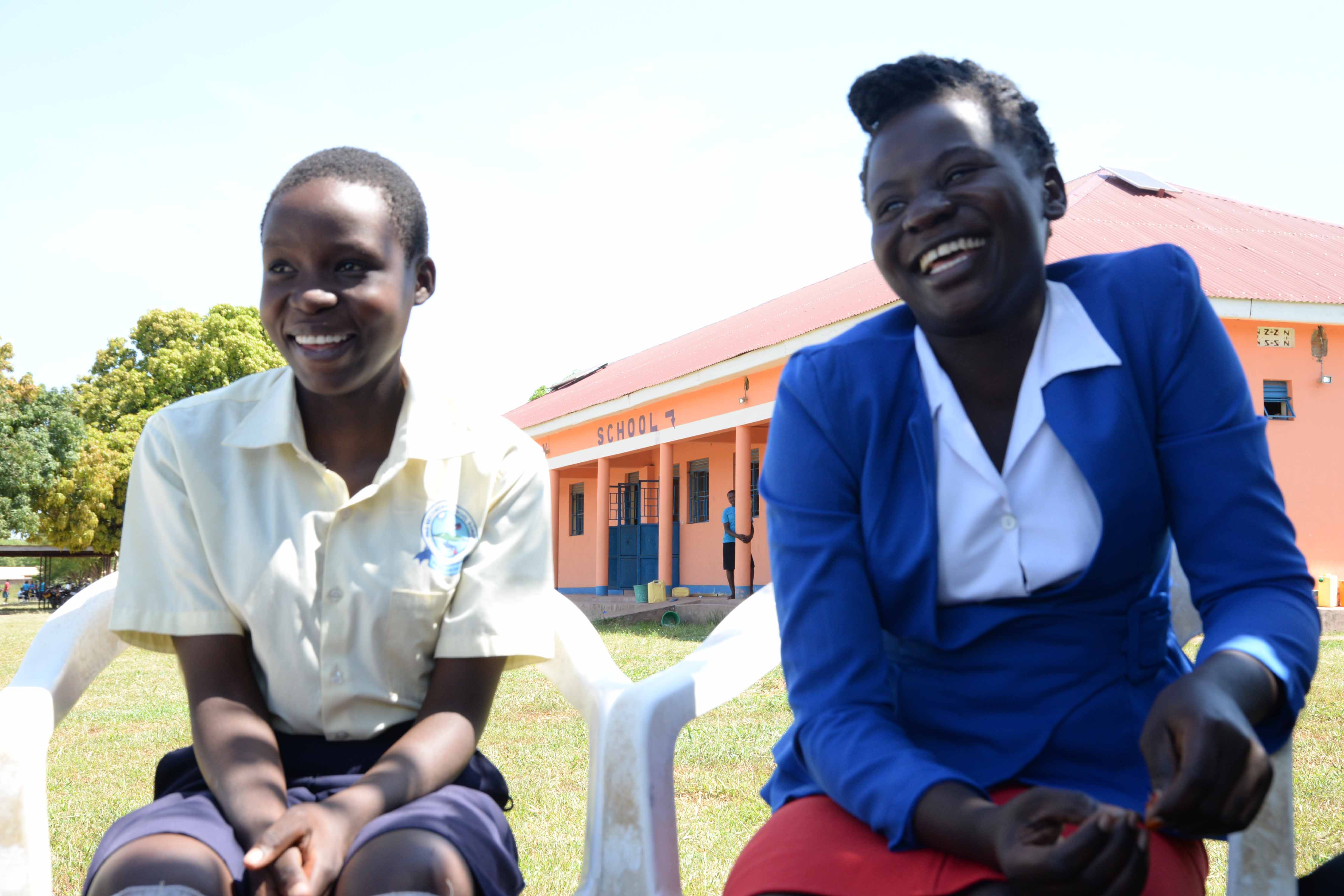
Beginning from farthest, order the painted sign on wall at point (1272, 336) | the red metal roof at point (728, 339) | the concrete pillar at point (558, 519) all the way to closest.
Answer: 1. the concrete pillar at point (558, 519)
2. the red metal roof at point (728, 339)
3. the painted sign on wall at point (1272, 336)

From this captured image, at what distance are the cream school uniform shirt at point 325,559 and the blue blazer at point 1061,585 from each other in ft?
1.96

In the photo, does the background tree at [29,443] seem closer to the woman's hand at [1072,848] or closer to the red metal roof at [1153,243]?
the red metal roof at [1153,243]

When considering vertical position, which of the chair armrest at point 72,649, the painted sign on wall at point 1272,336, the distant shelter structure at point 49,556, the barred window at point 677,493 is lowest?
the distant shelter structure at point 49,556

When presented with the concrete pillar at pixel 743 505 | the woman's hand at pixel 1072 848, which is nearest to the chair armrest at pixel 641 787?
the woman's hand at pixel 1072 848

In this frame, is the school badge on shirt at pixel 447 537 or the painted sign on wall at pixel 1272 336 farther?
the painted sign on wall at pixel 1272 336

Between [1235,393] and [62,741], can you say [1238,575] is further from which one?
[62,741]

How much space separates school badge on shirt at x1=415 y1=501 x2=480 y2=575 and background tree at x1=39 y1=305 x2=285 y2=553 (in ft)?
97.2

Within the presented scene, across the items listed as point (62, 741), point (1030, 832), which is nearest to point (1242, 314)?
point (62, 741)

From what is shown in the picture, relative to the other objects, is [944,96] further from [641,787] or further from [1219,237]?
[1219,237]

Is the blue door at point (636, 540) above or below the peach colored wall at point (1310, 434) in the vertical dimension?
below

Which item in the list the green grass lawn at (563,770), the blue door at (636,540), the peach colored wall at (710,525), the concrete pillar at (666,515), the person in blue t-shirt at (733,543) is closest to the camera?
the green grass lawn at (563,770)

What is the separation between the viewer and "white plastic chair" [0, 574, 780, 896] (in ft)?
6.03

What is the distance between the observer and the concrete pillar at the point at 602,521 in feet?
60.9

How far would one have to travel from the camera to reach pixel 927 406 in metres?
1.60
